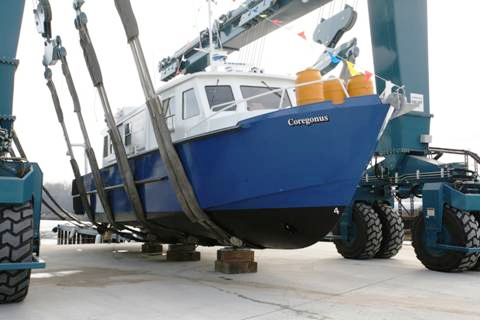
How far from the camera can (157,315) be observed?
3840 mm

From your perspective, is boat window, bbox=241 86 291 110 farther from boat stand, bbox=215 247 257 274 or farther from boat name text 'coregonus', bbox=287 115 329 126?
boat stand, bbox=215 247 257 274

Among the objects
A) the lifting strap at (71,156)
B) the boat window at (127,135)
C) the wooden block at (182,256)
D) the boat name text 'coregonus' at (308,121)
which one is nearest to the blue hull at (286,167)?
the boat name text 'coregonus' at (308,121)

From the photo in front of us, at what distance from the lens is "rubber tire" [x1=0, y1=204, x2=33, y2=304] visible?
382 centimetres

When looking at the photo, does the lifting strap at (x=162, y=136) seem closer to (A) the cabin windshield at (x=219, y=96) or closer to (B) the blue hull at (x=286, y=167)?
(B) the blue hull at (x=286, y=167)

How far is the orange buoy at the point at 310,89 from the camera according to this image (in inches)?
185

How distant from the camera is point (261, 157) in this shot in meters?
4.80

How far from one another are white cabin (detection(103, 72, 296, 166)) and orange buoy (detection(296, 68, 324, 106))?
51 centimetres

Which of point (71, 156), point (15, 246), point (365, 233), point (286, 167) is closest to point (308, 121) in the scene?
point (286, 167)

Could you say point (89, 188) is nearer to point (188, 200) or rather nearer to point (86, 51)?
point (86, 51)

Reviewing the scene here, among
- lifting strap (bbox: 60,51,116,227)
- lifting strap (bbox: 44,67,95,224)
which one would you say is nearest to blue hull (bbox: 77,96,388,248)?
lifting strap (bbox: 60,51,116,227)

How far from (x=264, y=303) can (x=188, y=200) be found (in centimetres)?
152

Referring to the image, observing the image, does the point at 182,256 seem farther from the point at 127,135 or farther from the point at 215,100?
the point at 215,100

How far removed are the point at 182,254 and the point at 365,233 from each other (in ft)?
9.62

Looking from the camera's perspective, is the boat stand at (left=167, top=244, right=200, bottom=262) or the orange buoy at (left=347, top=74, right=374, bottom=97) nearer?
the orange buoy at (left=347, top=74, right=374, bottom=97)
